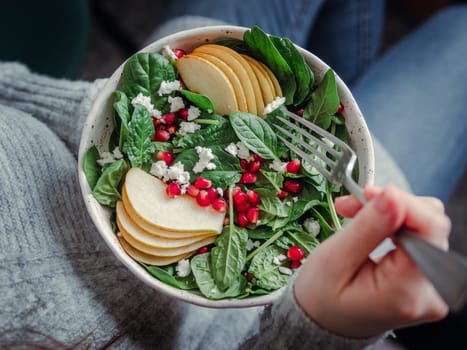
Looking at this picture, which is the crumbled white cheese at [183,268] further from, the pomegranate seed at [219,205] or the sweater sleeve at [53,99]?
the sweater sleeve at [53,99]

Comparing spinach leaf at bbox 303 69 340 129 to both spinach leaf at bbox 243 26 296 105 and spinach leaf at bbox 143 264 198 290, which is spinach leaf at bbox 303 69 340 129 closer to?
spinach leaf at bbox 243 26 296 105

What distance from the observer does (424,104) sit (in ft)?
3.89

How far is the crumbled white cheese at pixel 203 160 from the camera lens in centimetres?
74

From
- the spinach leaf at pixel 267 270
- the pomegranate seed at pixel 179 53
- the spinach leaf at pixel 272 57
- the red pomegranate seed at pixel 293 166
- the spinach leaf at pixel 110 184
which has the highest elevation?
the spinach leaf at pixel 272 57

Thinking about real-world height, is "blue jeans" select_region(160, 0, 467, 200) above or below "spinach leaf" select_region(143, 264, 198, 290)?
above

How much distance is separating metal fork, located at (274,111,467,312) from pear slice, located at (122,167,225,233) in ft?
0.49

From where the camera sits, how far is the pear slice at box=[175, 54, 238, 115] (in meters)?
0.73

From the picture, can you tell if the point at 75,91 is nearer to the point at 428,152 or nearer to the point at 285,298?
the point at 285,298

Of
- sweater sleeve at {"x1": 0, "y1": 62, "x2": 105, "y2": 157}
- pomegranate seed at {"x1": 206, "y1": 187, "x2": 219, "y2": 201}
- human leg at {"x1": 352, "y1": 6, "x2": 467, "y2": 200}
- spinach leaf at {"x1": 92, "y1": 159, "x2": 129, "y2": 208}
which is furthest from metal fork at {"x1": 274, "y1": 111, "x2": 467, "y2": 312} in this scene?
human leg at {"x1": 352, "y1": 6, "x2": 467, "y2": 200}

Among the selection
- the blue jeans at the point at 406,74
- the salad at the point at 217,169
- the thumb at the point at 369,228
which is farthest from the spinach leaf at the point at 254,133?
the blue jeans at the point at 406,74

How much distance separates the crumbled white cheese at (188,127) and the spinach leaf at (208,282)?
0.18 m

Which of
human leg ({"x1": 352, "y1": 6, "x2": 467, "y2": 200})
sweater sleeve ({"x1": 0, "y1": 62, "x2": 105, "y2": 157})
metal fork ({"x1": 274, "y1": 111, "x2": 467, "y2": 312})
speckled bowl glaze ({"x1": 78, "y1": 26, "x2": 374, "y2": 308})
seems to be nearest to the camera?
metal fork ({"x1": 274, "y1": 111, "x2": 467, "y2": 312})

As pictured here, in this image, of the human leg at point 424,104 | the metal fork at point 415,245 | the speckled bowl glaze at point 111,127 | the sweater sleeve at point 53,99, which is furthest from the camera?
the human leg at point 424,104

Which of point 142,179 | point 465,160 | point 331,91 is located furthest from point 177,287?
point 465,160
